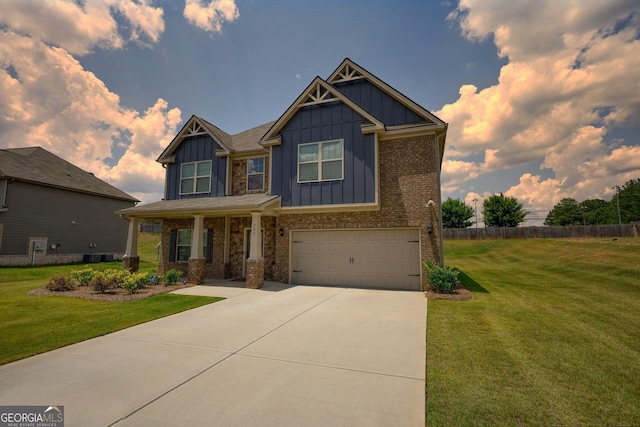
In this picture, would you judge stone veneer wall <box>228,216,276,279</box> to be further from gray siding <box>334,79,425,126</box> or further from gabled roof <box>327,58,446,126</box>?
gabled roof <box>327,58,446,126</box>

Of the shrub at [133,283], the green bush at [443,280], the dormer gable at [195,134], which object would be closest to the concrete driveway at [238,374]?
the green bush at [443,280]

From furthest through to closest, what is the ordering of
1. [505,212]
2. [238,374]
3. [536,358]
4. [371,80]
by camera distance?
[505,212]
[371,80]
[536,358]
[238,374]

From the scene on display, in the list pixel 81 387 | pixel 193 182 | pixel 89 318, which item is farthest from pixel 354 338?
pixel 193 182

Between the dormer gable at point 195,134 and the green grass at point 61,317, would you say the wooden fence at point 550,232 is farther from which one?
the green grass at point 61,317

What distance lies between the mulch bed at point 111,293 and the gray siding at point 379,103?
11.4 metres

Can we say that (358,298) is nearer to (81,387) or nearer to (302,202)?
(302,202)

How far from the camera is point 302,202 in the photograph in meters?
12.2

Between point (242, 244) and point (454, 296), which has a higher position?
point (242, 244)

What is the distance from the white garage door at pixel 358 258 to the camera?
11.5m

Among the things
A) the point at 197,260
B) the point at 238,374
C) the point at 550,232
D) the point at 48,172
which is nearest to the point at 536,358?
the point at 238,374

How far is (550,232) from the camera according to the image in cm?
3123

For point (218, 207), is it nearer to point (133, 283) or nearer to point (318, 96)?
point (133, 283)

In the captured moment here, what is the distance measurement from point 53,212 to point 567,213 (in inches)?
4294

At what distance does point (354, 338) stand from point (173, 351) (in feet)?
11.2
